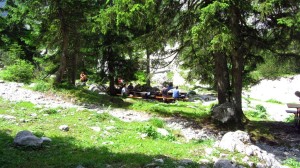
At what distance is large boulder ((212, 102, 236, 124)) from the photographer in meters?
13.6

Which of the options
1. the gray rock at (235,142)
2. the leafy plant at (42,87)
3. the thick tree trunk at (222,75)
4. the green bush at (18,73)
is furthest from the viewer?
the green bush at (18,73)

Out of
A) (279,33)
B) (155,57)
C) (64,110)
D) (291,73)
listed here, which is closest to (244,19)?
(279,33)

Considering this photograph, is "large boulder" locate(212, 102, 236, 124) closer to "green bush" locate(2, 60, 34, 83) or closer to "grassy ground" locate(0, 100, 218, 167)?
"grassy ground" locate(0, 100, 218, 167)

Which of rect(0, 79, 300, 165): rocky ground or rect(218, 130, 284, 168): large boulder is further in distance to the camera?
rect(0, 79, 300, 165): rocky ground

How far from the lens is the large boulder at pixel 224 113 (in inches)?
537

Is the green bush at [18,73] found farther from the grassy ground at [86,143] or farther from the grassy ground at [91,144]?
the grassy ground at [86,143]

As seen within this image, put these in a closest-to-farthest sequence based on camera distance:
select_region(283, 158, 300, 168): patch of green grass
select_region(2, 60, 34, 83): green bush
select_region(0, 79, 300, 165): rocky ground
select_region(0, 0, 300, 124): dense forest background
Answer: select_region(283, 158, 300, 168): patch of green grass → select_region(0, 0, 300, 124): dense forest background → select_region(0, 79, 300, 165): rocky ground → select_region(2, 60, 34, 83): green bush

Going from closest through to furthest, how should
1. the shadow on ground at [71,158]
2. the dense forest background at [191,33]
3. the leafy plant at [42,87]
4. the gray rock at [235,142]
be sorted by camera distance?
the shadow on ground at [71,158] → the gray rock at [235,142] → the dense forest background at [191,33] → the leafy plant at [42,87]

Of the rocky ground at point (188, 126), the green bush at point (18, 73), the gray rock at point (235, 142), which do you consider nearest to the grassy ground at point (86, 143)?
the gray rock at point (235, 142)

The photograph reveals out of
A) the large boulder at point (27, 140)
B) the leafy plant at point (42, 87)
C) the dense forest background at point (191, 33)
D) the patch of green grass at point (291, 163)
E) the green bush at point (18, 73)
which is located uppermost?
the dense forest background at point (191, 33)

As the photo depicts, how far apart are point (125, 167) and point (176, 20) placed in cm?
835

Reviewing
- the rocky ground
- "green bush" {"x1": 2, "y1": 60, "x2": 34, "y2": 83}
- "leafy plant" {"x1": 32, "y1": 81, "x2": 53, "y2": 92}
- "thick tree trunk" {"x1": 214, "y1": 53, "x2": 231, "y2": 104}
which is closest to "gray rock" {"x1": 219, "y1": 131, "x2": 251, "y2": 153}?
the rocky ground

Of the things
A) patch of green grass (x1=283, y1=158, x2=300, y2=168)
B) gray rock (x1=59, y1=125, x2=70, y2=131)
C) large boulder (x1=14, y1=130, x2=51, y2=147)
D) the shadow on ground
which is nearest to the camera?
the shadow on ground

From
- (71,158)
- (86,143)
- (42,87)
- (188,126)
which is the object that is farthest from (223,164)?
(42,87)
